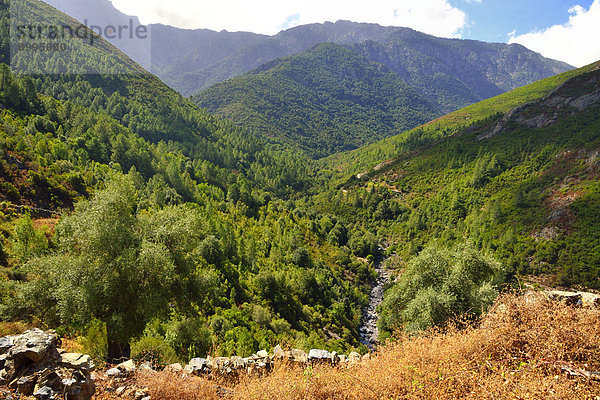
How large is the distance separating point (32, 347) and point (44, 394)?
1.73 metres

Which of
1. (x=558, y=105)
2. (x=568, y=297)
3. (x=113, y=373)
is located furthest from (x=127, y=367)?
(x=558, y=105)

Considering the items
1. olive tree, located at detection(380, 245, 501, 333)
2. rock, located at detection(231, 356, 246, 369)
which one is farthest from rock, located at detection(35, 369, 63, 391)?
olive tree, located at detection(380, 245, 501, 333)

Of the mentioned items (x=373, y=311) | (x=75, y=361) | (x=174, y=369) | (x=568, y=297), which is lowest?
(x=373, y=311)

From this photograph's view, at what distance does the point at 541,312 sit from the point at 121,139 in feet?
322

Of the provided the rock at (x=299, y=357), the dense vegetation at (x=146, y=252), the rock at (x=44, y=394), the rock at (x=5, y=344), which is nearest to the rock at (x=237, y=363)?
the rock at (x=299, y=357)

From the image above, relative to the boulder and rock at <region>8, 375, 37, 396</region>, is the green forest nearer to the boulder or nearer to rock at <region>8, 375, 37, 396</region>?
rock at <region>8, 375, 37, 396</region>

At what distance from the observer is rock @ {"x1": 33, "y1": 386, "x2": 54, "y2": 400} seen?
6988mm

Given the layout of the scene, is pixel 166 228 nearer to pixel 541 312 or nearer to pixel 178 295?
pixel 178 295

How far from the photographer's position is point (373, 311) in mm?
52625

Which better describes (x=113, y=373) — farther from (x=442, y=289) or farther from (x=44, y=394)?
(x=442, y=289)

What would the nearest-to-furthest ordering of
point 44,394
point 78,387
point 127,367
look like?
point 44,394, point 78,387, point 127,367

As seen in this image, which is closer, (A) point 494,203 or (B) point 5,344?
(B) point 5,344

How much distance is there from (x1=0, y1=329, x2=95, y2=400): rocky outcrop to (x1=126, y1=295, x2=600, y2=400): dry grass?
6.66 ft

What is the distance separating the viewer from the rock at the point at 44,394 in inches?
275
